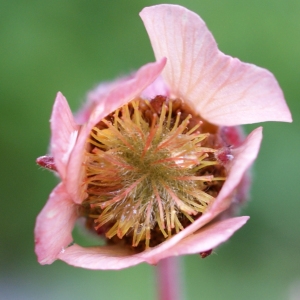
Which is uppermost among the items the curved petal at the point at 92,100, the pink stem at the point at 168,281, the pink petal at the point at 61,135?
the pink petal at the point at 61,135

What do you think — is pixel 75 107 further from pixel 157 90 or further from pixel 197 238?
pixel 197 238

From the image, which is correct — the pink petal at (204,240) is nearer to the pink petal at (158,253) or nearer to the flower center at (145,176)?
the pink petal at (158,253)

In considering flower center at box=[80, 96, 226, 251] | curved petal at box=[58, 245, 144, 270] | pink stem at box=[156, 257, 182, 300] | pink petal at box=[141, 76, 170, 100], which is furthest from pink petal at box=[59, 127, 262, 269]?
pink stem at box=[156, 257, 182, 300]

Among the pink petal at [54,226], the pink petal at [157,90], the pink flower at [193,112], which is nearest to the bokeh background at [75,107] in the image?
the pink petal at [157,90]

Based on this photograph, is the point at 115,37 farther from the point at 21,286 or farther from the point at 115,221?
the point at 115,221

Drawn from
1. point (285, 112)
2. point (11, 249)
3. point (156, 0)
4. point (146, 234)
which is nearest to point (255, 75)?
point (285, 112)
